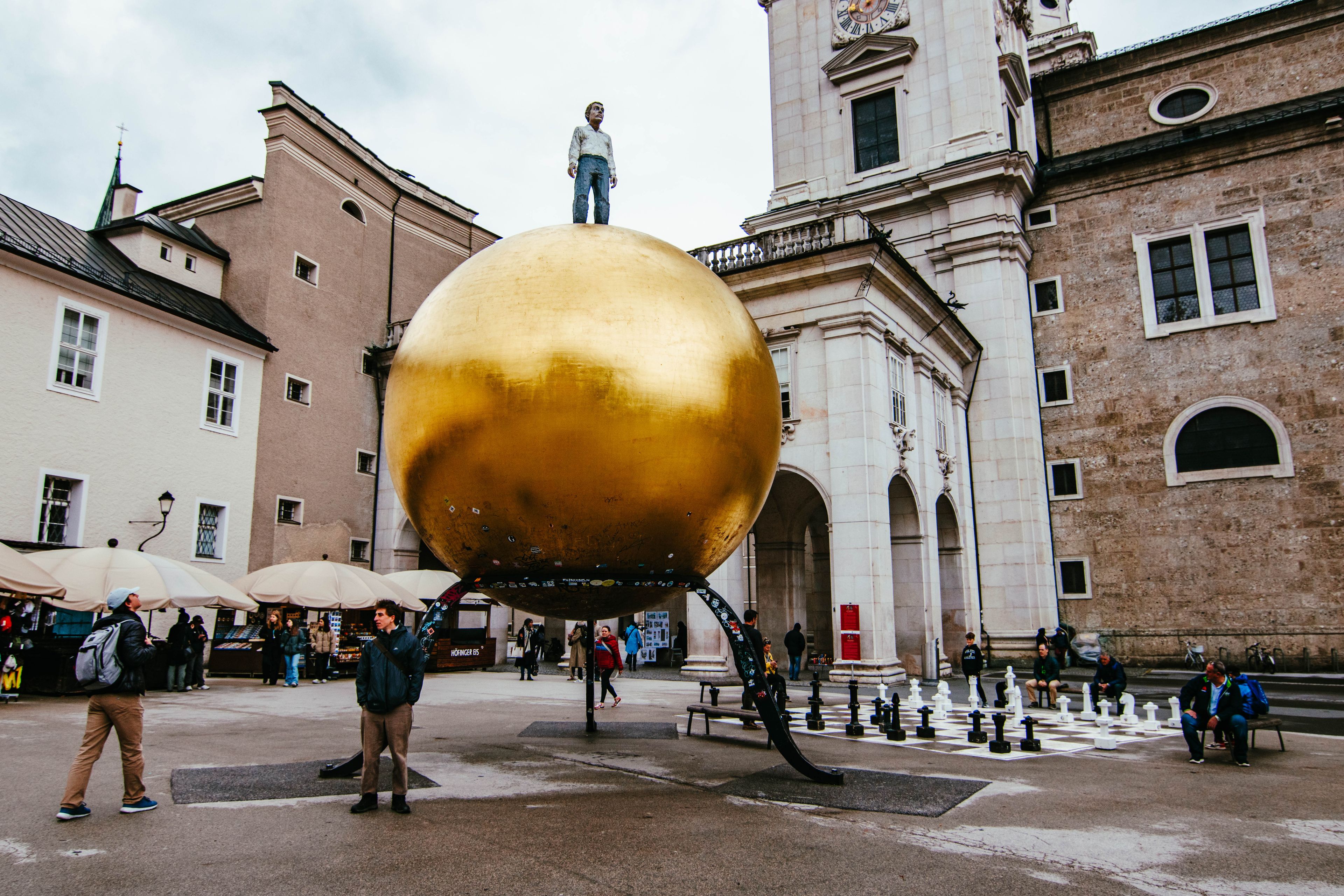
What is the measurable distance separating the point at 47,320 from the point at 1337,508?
34158 mm

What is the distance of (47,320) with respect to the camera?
19.8 m

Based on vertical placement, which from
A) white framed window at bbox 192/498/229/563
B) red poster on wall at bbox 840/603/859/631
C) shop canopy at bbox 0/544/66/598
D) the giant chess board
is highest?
white framed window at bbox 192/498/229/563

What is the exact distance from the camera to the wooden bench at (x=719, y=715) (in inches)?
388

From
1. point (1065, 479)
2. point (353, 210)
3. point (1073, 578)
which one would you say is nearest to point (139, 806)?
point (1073, 578)

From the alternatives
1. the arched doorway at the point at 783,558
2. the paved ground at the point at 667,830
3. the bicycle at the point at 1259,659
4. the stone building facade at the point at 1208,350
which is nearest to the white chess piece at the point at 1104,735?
the paved ground at the point at 667,830

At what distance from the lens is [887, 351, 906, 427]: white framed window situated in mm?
21625

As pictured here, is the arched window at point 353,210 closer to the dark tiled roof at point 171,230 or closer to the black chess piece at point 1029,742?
the dark tiled roof at point 171,230

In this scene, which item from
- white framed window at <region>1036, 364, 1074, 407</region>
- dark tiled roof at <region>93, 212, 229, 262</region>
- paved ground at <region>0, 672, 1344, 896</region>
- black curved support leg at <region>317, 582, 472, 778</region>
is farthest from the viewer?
white framed window at <region>1036, 364, 1074, 407</region>

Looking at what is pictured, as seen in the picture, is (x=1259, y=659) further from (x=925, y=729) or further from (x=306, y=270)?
(x=306, y=270)

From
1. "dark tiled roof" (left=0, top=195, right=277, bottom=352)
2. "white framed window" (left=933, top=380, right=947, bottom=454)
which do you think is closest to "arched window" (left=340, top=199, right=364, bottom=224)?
"dark tiled roof" (left=0, top=195, right=277, bottom=352)

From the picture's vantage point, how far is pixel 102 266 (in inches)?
866

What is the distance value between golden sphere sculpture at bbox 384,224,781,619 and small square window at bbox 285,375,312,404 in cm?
2142

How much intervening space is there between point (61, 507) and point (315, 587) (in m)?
6.46

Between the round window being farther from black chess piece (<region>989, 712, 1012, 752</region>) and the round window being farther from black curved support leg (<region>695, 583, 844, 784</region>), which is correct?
black curved support leg (<region>695, 583, 844, 784</region>)
